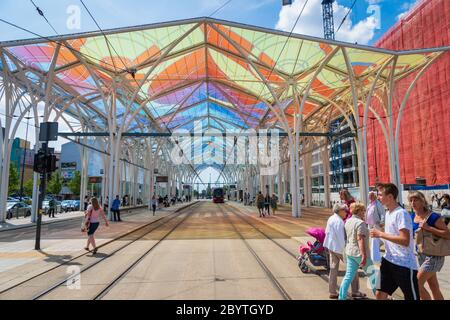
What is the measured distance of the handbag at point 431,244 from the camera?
4.10 meters

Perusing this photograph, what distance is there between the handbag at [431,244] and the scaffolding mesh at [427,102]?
25325 millimetres

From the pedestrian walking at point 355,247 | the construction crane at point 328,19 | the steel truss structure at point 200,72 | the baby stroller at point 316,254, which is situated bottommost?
the baby stroller at point 316,254

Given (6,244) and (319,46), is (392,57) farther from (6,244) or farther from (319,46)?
(6,244)

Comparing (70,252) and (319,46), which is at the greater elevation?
(319,46)

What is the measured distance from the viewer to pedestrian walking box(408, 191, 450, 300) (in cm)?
412

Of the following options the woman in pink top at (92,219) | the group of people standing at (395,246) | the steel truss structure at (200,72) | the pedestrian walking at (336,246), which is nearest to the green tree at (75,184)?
the steel truss structure at (200,72)

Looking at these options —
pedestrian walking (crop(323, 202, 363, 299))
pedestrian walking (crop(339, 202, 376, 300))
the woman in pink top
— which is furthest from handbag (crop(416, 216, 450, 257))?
the woman in pink top

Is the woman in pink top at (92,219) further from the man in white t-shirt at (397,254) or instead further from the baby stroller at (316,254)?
the man in white t-shirt at (397,254)

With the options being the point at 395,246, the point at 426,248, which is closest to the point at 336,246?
the point at 426,248

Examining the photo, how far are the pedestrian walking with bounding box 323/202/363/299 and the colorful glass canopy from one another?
15930 mm

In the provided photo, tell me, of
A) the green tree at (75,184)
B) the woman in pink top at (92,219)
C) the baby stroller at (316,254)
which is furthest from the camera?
the green tree at (75,184)

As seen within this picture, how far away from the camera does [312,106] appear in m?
34.5

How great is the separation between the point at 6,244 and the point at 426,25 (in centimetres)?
3998
